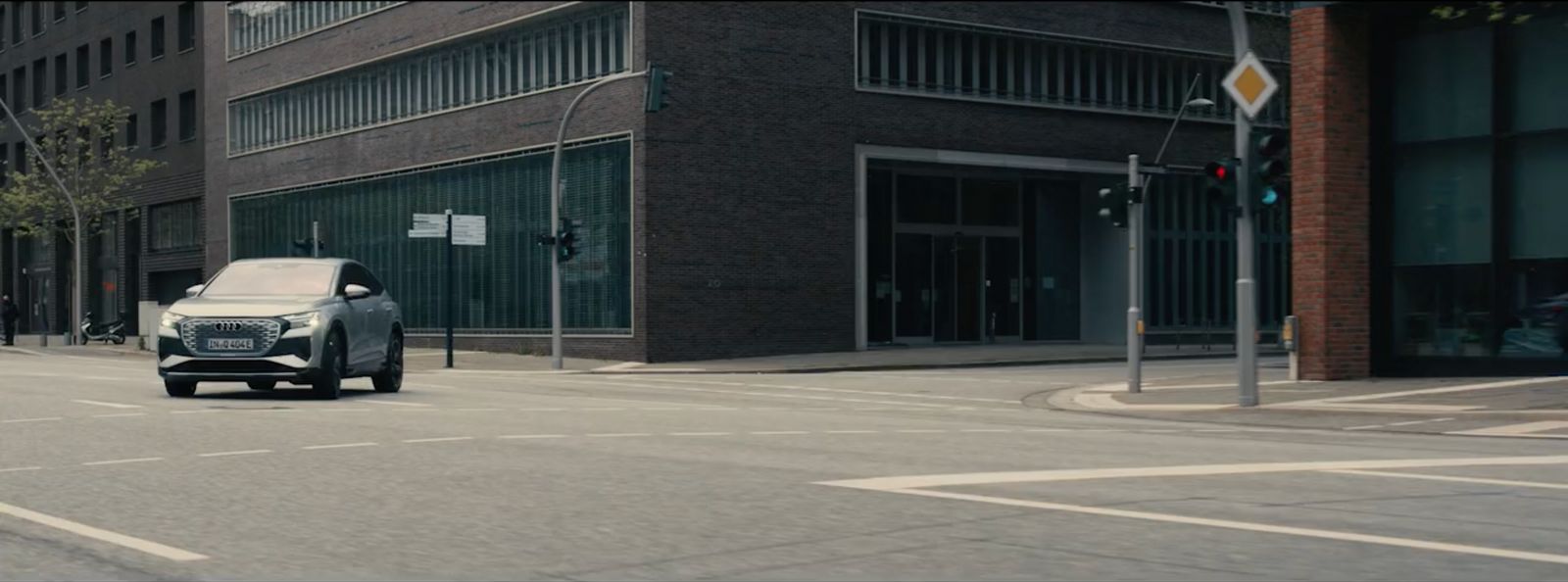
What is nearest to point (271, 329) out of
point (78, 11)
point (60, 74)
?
point (78, 11)

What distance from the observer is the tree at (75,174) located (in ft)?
179

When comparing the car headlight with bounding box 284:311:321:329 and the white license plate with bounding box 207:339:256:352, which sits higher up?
the car headlight with bounding box 284:311:321:329

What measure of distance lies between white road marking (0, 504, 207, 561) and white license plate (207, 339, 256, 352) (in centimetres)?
964

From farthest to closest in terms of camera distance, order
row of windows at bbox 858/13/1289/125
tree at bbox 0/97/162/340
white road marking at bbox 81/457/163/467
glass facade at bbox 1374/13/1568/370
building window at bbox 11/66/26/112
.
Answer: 1. building window at bbox 11/66/26/112
2. tree at bbox 0/97/162/340
3. row of windows at bbox 858/13/1289/125
4. glass facade at bbox 1374/13/1568/370
5. white road marking at bbox 81/457/163/467

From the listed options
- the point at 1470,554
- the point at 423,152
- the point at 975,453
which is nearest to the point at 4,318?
the point at 423,152

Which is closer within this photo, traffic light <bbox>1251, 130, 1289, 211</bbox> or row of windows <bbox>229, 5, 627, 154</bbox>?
traffic light <bbox>1251, 130, 1289, 211</bbox>

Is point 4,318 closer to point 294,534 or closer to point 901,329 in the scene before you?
point 901,329

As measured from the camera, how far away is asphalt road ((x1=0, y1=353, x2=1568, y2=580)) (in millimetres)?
6973

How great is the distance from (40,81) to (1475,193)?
60581 millimetres

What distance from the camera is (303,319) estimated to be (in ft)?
61.1

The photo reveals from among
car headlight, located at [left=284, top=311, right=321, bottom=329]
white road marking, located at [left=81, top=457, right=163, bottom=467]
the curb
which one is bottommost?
the curb

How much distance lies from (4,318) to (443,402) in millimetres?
40239

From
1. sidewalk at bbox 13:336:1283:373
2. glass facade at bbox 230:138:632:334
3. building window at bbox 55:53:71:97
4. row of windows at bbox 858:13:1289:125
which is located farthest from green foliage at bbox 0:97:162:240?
row of windows at bbox 858:13:1289:125

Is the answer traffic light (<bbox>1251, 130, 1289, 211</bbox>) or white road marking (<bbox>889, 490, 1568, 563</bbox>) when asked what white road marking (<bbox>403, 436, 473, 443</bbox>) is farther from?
traffic light (<bbox>1251, 130, 1289, 211</bbox>)
